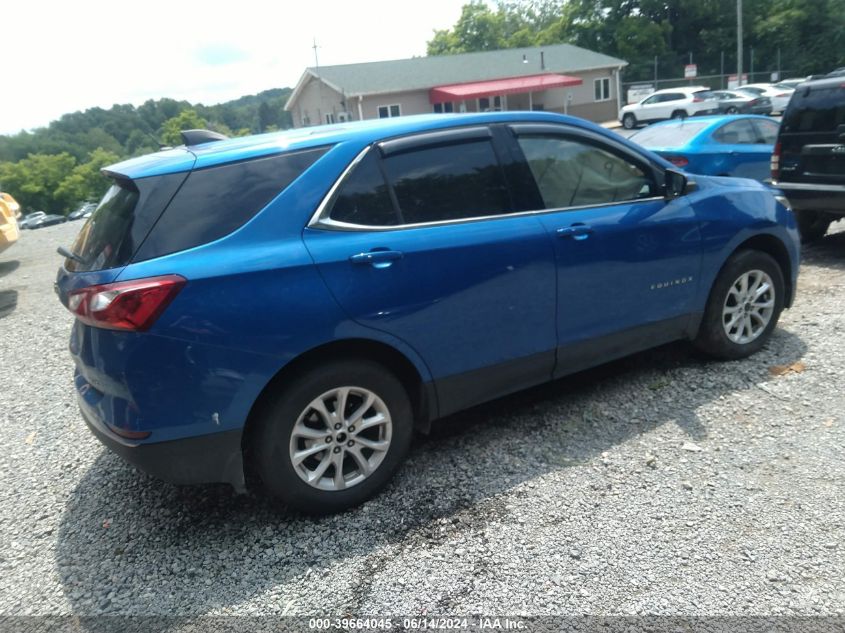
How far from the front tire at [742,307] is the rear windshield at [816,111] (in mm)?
3197

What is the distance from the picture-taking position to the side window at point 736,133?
9.36 m

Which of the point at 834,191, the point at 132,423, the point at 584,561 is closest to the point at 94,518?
the point at 132,423

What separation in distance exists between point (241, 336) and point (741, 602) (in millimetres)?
2265

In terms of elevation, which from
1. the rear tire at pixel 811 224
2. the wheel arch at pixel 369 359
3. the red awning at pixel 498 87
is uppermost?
the red awning at pixel 498 87

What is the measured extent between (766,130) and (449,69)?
Result: 124 feet

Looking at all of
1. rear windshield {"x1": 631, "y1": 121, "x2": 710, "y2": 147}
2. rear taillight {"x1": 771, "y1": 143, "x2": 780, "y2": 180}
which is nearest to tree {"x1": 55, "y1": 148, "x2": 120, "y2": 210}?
rear windshield {"x1": 631, "y1": 121, "x2": 710, "y2": 147}

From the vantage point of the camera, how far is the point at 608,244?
13.1 feet

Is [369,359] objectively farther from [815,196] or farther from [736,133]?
[736,133]

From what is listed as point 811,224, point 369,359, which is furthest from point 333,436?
point 811,224

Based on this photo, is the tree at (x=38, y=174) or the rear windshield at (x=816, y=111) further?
the tree at (x=38, y=174)

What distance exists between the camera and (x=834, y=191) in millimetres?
6984

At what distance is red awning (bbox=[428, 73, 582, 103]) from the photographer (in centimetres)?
4144

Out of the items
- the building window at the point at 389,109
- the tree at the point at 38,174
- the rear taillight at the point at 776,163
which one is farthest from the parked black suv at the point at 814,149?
the tree at the point at 38,174

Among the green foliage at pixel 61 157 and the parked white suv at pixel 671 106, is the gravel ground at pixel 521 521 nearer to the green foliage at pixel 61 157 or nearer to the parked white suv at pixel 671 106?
the parked white suv at pixel 671 106
